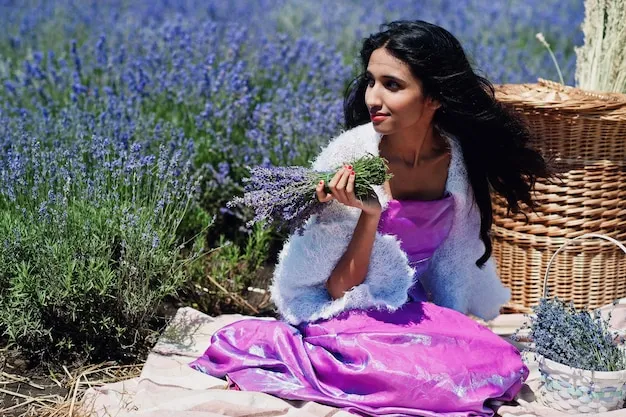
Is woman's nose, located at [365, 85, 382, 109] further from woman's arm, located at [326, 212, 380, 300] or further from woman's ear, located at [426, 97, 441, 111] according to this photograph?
woman's arm, located at [326, 212, 380, 300]

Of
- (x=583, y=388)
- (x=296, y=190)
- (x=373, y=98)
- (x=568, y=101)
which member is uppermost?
(x=373, y=98)

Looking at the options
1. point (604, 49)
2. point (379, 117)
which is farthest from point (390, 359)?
point (604, 49)

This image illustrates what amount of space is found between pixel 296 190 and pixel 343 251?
28 centimetres

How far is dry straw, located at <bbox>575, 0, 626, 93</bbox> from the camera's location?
12.5ft

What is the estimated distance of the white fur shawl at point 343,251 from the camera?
2.76 m

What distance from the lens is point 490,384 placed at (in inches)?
109

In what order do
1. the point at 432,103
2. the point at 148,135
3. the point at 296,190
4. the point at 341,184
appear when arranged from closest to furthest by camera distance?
the point at 341,184 < the point at 296,190 < the point at 432,103 < the point at 148,135

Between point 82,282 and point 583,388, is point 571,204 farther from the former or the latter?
point 82,282

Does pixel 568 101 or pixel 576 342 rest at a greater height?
pixel 568 101

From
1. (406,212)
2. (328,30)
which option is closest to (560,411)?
(406,212)

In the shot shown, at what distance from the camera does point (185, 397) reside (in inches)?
107

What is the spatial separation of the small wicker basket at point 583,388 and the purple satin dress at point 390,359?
124mm

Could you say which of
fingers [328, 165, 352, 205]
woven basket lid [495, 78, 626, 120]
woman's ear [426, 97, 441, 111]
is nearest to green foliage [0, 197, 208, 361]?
fingers [328, 165, 352, 205]

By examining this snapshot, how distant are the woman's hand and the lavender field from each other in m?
0.63
